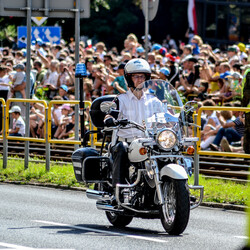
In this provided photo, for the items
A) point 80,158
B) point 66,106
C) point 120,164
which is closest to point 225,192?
point 80,158

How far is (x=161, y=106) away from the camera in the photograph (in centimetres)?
983

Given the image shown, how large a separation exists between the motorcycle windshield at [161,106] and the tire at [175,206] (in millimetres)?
871

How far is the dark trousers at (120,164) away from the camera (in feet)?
31.3

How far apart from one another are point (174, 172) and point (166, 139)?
0.56 meters

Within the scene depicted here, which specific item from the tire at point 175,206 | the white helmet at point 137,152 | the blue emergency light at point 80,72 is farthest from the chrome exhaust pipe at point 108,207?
the blue emergency light at point 80,72

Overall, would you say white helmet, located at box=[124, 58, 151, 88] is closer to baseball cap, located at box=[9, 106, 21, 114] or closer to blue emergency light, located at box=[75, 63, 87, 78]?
blue emergency light, located at box=[75, 63, 87, 78]

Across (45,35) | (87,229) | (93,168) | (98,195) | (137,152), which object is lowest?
(87,229)

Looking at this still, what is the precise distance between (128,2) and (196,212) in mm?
40190

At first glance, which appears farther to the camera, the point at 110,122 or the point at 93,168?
the point at 93,168

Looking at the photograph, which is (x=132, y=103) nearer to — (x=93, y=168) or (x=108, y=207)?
(x=93, y=168)

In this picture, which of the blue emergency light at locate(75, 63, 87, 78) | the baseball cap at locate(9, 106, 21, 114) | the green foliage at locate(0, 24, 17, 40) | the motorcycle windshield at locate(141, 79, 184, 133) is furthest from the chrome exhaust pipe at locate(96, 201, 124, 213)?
the green foliage at locate(0, 24, 17, 40)

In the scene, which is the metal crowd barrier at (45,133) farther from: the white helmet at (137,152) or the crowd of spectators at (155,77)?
the white helmet at (137,152)

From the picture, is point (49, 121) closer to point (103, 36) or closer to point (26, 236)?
point (26, 236)

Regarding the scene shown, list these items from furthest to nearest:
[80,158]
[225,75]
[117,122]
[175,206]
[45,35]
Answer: [45,35] < [225,75] < [80,158] < [117,122] < [175,206]
